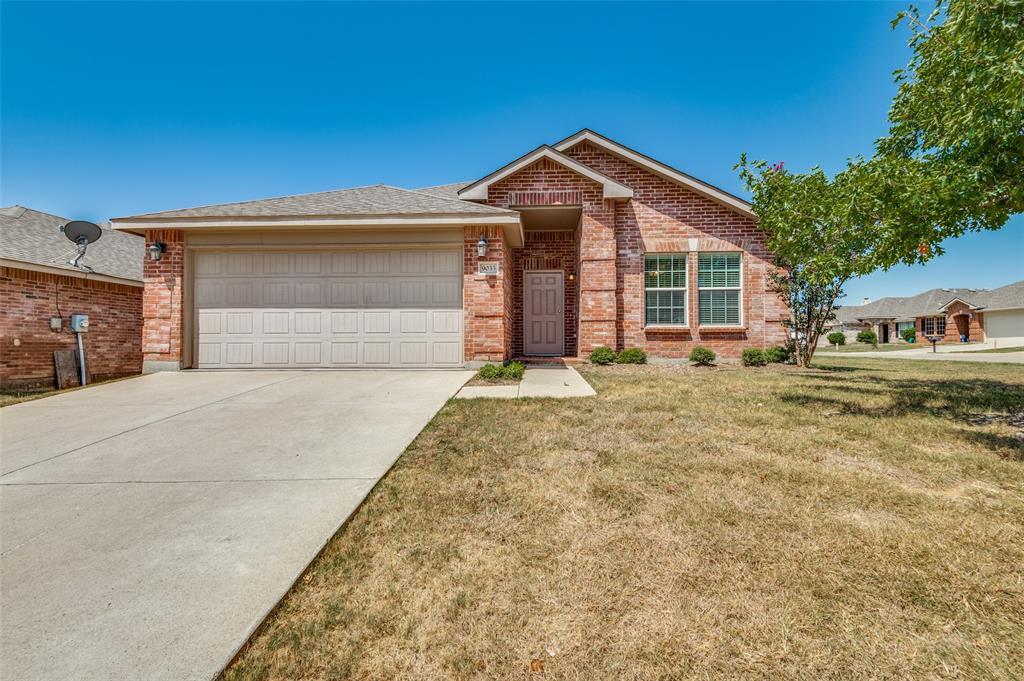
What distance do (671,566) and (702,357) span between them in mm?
9673

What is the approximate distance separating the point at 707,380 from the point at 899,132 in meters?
4.85

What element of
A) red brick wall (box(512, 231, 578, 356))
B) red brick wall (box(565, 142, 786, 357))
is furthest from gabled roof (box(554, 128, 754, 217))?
red brick wall (box(512, 231, 578, 356))

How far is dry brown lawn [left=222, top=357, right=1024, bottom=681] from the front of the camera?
5.26 feet

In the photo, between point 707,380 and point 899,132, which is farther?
point 707,380

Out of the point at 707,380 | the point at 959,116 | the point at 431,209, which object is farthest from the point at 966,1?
the point at 431,209

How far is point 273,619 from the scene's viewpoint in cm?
183

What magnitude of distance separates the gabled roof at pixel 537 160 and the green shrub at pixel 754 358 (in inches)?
201

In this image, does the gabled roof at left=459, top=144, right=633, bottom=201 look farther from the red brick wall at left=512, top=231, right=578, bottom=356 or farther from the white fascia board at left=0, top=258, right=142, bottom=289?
the white fascia board at left=0, top=258, right=142, bottom=289

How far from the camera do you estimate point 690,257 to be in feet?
38.2

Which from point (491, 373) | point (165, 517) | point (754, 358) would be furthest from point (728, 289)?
point (165, 517)

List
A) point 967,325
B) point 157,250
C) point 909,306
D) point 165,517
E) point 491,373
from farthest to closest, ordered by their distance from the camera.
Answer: point 909,306, point 967,325, point 157,250, point 491,373, point 165,517

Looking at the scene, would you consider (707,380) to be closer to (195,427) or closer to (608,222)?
(608,222)

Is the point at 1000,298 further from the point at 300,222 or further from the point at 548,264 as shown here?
the point at 300,222

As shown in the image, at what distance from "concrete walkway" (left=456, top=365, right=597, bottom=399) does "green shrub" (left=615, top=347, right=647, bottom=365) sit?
252cm
